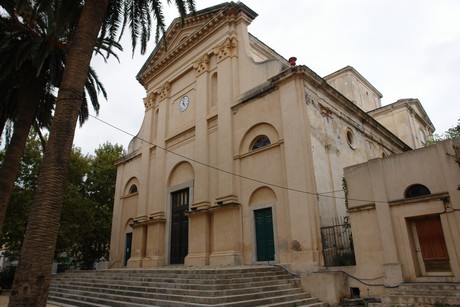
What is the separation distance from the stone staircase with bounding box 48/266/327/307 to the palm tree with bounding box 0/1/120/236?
4.39m

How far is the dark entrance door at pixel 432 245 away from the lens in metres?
9.73

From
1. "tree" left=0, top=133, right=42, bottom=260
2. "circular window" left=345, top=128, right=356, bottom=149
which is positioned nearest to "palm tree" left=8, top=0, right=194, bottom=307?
"circular window" left=345, top=128, right=356, bottom=149

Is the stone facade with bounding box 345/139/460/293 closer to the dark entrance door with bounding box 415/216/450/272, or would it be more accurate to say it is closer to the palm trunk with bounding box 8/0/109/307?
the dark entrance door with bounding box 415/216/450/272

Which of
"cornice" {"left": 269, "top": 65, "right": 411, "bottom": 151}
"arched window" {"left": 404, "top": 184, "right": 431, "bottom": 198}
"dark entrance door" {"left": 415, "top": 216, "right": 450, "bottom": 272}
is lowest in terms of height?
"dark entrance door" {"left": 415, "top": 216, "right": 450, "bottom": 272}

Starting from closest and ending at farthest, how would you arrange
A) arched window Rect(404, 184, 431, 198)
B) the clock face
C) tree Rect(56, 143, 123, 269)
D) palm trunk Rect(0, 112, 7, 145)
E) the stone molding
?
1. arched window Rect(404, 184, 431, 198)
2. palm trunk Rect(0, 112, 7, 145)
3. the stone molding
4. the clock face
5. tree Rect(56, 143, 123, 269)

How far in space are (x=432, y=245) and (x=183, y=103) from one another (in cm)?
1541

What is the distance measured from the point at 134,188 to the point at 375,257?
677 inches

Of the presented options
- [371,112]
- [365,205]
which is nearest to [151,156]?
[365,205]

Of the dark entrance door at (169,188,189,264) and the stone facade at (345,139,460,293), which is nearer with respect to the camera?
the stone facade at (345,139,460,293)

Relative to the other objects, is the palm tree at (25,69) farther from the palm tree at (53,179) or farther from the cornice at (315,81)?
the cornice at (315,81)

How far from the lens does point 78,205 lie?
76.1 ft

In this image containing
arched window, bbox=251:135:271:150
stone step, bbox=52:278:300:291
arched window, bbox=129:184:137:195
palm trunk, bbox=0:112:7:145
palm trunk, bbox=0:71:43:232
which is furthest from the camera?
arched window, bbox=129:184:137:195

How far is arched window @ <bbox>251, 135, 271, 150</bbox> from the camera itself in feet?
49.9

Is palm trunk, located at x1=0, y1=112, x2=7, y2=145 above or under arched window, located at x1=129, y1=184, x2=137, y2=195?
above
